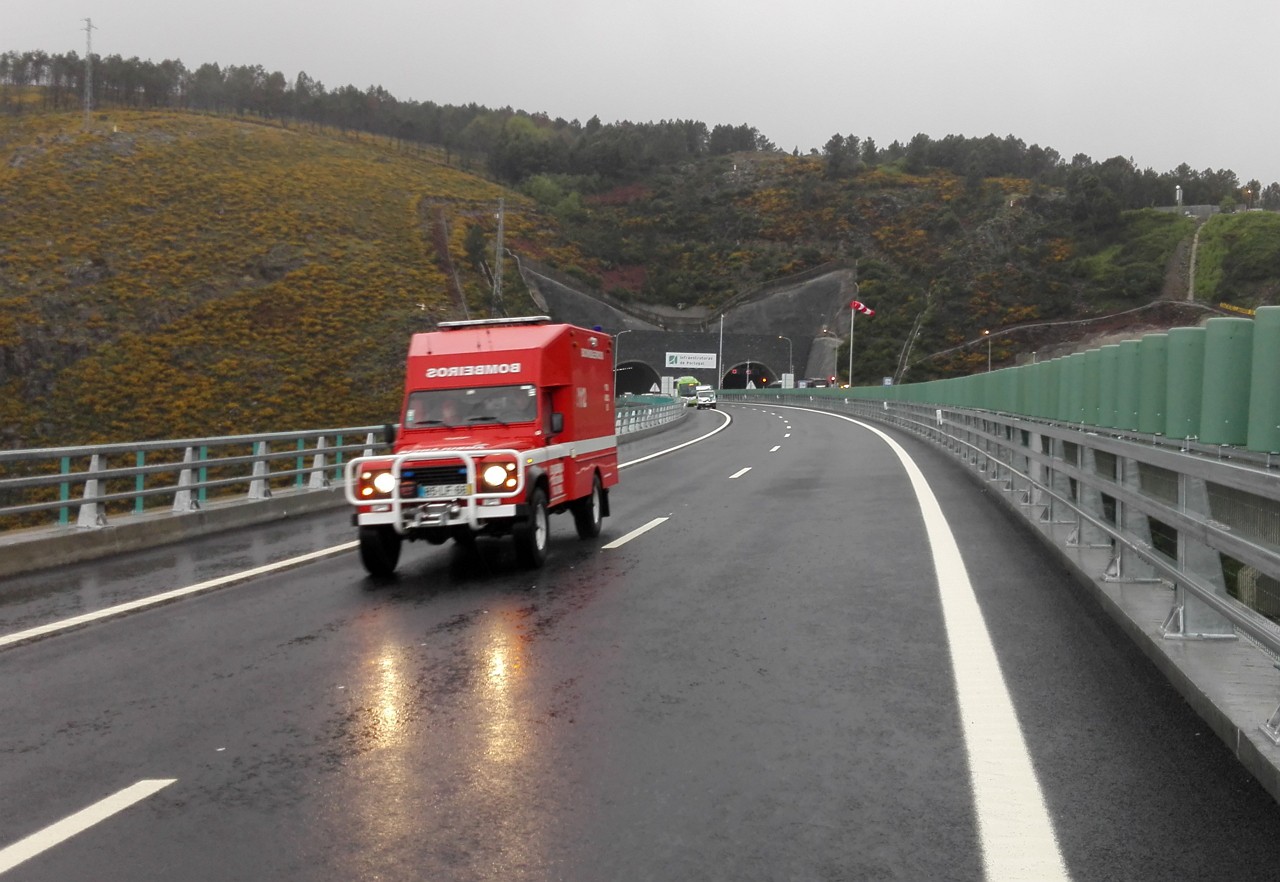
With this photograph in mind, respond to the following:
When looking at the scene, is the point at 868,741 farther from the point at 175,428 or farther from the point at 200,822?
the point at 175,428

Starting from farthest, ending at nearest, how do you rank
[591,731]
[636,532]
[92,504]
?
[636,532]
[92,504]
[591,731]

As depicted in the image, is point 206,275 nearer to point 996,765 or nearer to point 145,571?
point 145,571

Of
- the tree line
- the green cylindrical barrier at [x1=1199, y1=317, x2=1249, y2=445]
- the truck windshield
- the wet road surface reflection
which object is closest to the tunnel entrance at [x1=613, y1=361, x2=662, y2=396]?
the tree line

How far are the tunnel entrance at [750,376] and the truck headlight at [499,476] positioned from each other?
94.8 m

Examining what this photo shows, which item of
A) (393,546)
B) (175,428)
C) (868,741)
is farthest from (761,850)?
(175,428)

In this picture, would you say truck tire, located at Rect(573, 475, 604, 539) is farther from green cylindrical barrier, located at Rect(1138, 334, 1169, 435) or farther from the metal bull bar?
green cylindrical barrier, located at Rect(1138, 334, 1169, 435)

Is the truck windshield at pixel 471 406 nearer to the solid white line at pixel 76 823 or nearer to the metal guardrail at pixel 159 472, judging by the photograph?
the metal guardrail at pixel 159 472

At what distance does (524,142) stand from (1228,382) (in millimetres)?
162733

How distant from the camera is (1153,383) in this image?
46.5 feet

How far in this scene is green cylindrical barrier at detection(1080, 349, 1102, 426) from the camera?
56.3 ft

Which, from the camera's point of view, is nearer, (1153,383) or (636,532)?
(636,532)

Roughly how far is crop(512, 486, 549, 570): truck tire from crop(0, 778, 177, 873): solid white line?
18.9 feet

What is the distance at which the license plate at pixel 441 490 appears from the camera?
10461mm

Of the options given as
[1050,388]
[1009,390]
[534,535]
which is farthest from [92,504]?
[1009,390]
